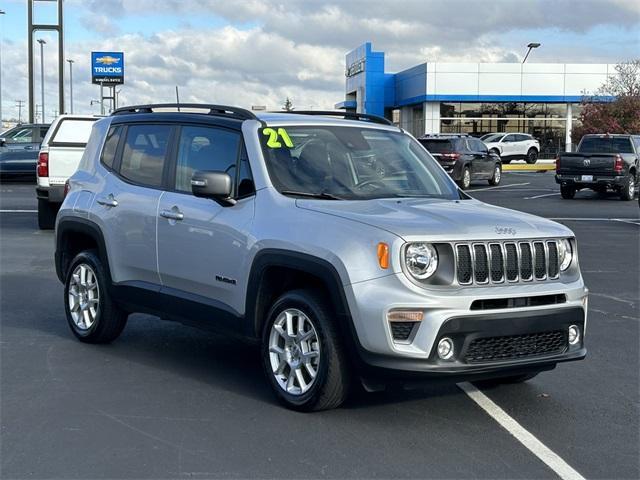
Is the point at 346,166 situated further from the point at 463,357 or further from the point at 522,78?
the point at 522,78

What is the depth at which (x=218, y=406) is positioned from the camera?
5.79 metres

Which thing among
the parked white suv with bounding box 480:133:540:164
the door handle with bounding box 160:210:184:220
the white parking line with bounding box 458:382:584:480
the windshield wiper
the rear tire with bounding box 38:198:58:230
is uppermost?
the parked white suv with bounding box 480:133:540:164

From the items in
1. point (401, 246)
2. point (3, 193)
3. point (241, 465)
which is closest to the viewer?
point (241, 465)

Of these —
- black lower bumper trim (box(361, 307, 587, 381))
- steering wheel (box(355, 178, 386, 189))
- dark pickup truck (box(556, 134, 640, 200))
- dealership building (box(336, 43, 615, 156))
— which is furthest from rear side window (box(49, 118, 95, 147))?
dealership building (box(336, 43, 615, 156))

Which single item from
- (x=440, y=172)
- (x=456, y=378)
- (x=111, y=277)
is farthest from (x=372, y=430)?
(x=111, y=277)

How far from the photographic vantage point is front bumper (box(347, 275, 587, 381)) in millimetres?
5062

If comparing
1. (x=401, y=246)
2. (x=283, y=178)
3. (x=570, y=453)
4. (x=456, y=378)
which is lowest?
(x=570, y=453)

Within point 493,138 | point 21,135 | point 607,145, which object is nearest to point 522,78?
point 493,138

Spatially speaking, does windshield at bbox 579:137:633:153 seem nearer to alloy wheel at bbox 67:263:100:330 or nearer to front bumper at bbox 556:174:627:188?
front bumper at bbox 556:174:627:188

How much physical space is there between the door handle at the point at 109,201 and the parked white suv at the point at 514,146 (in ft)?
143

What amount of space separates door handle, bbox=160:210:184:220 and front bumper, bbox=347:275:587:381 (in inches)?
71.1

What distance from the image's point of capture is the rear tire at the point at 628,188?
85.0ft

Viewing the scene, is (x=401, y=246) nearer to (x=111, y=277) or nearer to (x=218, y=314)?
(x=218, y=314)

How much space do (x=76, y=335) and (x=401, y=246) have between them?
369 centimetres
